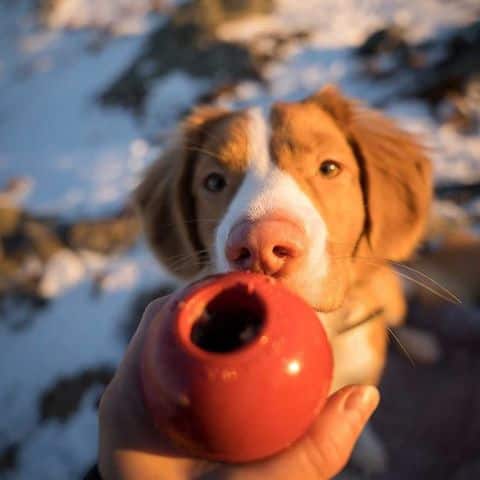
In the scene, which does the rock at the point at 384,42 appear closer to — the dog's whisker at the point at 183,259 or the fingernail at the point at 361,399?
the dog's whisker at the point at 183,259

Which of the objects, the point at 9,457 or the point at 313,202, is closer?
the point at 313,202

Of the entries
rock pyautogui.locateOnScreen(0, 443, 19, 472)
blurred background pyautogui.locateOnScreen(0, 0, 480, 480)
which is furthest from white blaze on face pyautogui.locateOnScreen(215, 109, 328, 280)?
rock pyautogui.locateOnScreen(0, 443, 19, 472)

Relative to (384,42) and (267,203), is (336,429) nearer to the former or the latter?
(267,203)

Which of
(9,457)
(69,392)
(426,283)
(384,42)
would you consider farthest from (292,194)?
(384,42)

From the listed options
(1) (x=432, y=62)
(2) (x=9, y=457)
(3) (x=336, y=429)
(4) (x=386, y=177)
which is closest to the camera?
(3) (x=336, y=429)

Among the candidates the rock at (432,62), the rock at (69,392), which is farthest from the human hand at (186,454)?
the rock at (432,62)

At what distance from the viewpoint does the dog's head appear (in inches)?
62.3

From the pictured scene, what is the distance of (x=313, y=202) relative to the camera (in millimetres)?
1832

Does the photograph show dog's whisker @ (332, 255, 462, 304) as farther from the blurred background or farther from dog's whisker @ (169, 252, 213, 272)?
dog's whisker @ (169, 252, 213, 272)

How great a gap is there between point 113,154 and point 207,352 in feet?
9.88

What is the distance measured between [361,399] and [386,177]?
104 centimetres

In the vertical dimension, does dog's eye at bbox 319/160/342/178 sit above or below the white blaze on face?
below

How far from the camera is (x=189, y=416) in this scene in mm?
1171

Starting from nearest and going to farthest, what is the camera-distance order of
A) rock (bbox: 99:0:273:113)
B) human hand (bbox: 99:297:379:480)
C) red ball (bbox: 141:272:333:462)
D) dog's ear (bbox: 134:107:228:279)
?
red ball (bbox: 141:272:333:462)
human hand (bbox: 99:297:379:480)
dog's ear (bbox: 134:107:228:279)
rock (bbox: 99:0:273:113)
